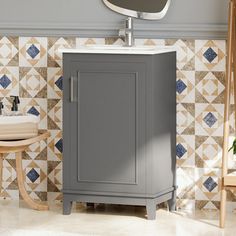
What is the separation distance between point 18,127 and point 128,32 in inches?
33.5

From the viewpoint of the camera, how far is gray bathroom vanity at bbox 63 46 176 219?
4.94 meters

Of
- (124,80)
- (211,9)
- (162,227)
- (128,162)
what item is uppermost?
(211,9)

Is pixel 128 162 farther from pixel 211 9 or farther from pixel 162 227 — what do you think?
pixel 211 9

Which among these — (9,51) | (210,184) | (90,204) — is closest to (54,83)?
(9,51)

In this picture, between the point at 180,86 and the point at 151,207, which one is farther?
the point at 180,86

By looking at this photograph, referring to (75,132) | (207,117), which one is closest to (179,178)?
(207,117)

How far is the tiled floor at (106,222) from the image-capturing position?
4781 millimetres

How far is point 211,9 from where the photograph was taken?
516 cm

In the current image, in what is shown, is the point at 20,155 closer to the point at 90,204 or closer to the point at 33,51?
the point at 90,204

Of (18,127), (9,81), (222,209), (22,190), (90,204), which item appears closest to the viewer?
(222,209)

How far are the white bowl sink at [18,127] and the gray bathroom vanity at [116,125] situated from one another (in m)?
0.23

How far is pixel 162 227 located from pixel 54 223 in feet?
2.00

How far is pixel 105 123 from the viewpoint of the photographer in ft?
16.4

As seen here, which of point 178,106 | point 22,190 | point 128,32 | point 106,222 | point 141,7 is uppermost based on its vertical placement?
point 141,7
